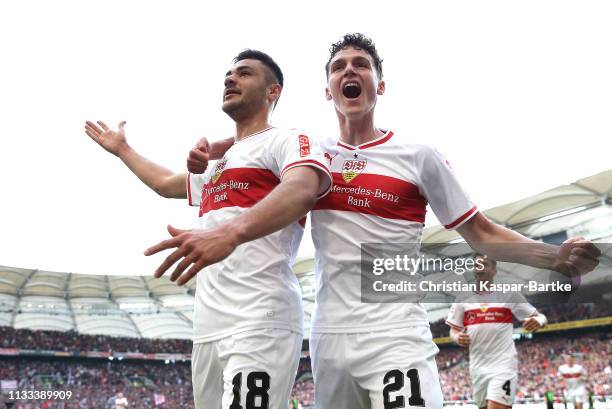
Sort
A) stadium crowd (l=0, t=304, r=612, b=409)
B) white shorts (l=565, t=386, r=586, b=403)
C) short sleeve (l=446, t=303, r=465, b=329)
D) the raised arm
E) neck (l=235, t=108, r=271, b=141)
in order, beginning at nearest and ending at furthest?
1. neck (l=235, t=108, r=271, b=141)
2. the raised arm
3. short sleeve (l=446, t=303, r=465, b=329)
4. white shorts (l=565, t=386, r=586, b=403)
5. stadium crowd (l=0, t=304, r=612, b=409)

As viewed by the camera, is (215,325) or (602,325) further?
(602,325)

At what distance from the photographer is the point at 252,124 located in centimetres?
316

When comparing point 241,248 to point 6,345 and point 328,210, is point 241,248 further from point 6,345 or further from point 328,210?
point 6,345

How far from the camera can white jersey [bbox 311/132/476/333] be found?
2680 mm

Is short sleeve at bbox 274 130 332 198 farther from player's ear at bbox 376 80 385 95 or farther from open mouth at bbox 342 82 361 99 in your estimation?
player's ear at bbox 376 80 385 95

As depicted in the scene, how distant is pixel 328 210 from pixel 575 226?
29286 mm

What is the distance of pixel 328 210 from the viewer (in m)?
2.86

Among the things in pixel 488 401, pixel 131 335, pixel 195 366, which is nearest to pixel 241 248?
pixel 195 366

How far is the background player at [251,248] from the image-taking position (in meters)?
2.10

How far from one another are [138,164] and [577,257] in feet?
8.53

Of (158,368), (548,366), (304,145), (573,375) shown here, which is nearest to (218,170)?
(304,145)

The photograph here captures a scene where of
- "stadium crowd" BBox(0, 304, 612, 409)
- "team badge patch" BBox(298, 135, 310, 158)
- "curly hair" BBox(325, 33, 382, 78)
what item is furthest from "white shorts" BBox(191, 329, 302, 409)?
"stadium crowd" BBox(0, 304, 612, 409)

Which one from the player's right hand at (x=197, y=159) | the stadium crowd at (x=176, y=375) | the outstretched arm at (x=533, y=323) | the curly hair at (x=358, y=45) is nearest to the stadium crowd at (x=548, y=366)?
the stadium crowd at (x=176, y=375)

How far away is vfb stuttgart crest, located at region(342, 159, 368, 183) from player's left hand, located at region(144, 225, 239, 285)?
1.13m
